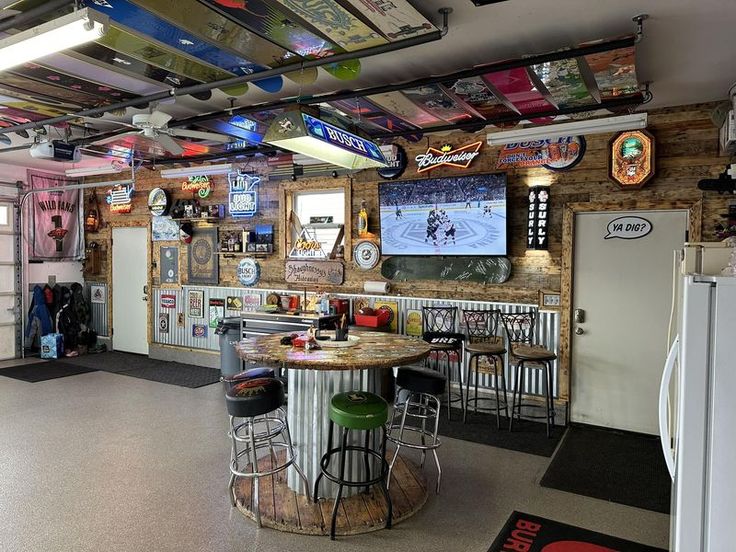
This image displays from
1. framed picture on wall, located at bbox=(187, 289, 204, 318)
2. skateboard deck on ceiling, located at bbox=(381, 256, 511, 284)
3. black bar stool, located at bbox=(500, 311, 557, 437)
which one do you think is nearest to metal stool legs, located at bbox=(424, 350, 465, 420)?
black bar stool, located at bbox=(500, 311, 557, 437)

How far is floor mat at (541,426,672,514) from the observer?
3.73 meters

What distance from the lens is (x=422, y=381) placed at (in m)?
3.74

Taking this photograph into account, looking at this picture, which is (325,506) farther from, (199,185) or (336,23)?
(199,185)

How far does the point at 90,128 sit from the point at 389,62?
3617 millimetres

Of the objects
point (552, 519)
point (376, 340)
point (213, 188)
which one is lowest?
point (552, 519)

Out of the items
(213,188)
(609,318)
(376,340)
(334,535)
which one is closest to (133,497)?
(334,535)

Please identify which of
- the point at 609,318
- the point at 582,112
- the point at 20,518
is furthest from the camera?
the point at 609,318

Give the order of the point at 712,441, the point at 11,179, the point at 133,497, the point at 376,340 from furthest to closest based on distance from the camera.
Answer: the point at 11,179 < the point at 376,340 < the point at 133,497 < the point at 712,441

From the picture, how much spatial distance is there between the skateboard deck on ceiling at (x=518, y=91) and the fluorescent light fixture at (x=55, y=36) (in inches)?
96.5

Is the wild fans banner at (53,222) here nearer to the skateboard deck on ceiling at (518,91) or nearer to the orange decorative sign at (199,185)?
the orange decorative sign at (199,185)

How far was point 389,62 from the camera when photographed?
3.74 meters

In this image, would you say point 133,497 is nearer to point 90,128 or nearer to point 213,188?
point 90,128

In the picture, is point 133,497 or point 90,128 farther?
point 90,128

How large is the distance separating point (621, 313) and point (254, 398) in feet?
12.1
